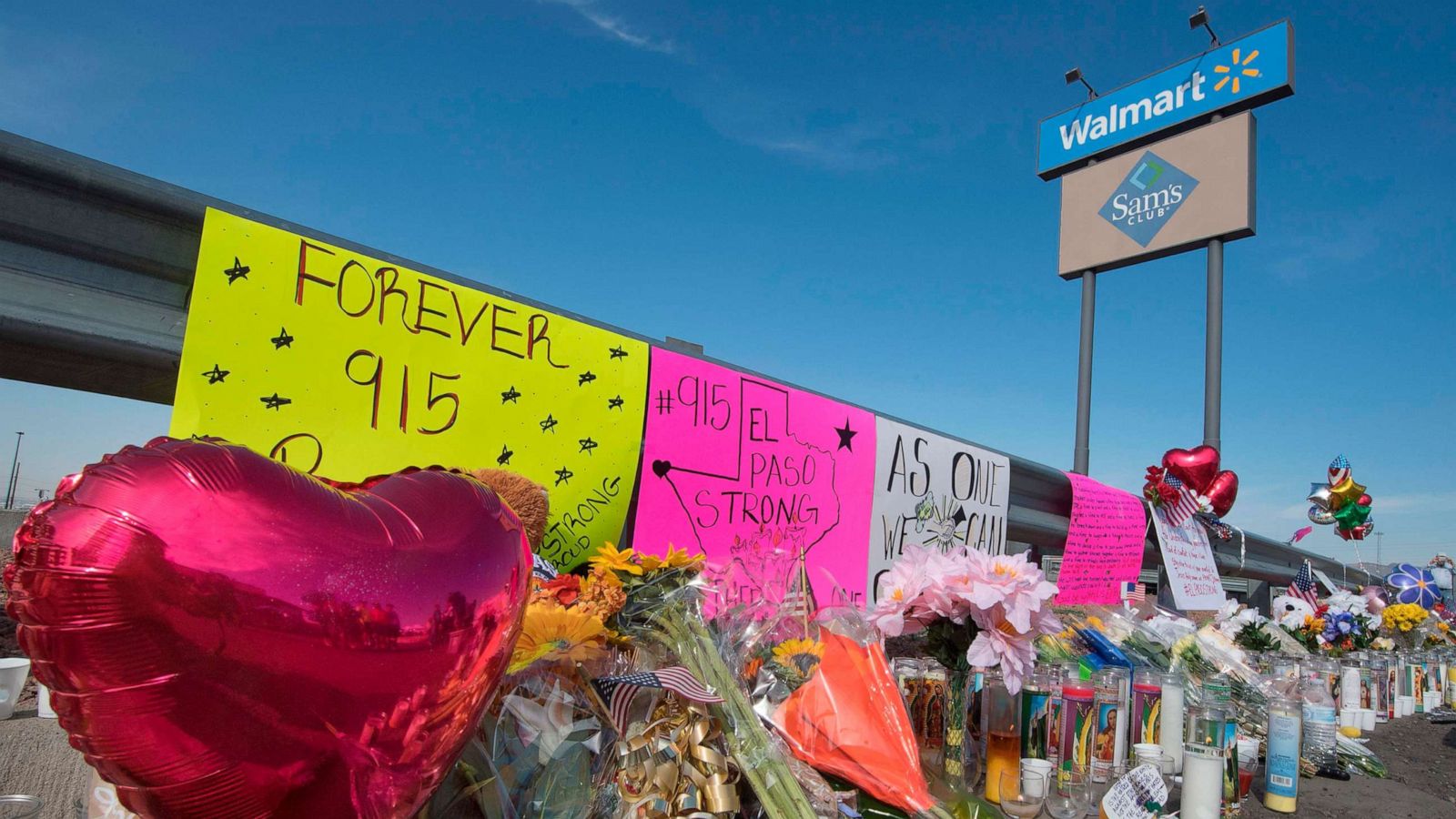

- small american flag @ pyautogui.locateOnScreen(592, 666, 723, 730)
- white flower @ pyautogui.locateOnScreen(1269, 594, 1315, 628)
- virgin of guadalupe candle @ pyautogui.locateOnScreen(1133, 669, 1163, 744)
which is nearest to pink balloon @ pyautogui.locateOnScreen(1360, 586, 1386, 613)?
white flower @ pyautogui.locateOnScreen(1269, 594, 1315, 628)

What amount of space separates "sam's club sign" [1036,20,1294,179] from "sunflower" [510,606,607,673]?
24.2 ft

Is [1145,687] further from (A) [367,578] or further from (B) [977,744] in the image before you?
(A) [367,578]

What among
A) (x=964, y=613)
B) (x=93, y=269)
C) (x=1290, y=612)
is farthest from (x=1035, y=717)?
(x=1290, y=612)

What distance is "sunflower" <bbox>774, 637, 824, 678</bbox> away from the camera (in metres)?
1.56

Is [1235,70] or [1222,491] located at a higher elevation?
[1235,70]

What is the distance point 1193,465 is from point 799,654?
12.0ft

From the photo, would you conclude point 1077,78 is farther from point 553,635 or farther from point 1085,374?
point 553,635

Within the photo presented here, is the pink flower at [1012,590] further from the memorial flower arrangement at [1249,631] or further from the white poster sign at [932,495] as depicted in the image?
the memorial flower arrangement at [1249,631]

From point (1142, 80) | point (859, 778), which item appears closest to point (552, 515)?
point (859, 778)

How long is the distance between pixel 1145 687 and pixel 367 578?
2.12 metres

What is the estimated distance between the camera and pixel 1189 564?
426cm

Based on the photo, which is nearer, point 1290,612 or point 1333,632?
point 1333,632

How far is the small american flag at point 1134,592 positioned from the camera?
10.9ft

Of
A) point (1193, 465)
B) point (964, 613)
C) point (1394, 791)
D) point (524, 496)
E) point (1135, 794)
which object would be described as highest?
point (1193, 465)
